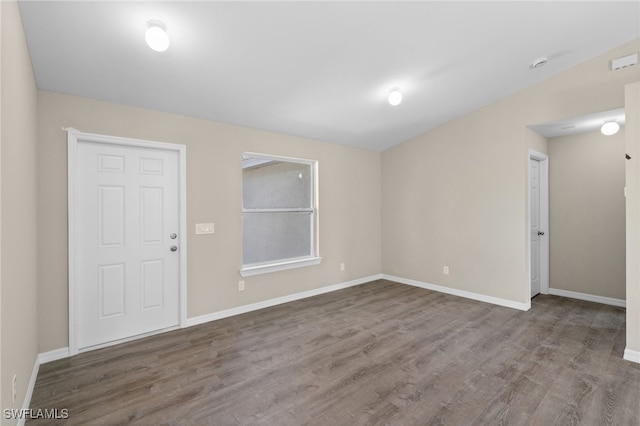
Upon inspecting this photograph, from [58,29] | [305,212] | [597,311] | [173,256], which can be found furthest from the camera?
[305,212]

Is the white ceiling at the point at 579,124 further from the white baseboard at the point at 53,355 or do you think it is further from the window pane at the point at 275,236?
the white baseboard at the point at 53,355

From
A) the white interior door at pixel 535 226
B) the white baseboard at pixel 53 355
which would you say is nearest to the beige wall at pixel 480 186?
the white interior door at pixel 535 226

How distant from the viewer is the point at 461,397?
2170mm

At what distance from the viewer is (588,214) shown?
171 inches

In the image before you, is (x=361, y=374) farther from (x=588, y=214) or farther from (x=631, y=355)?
(x=588, y=214)

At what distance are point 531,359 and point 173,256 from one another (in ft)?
12.1

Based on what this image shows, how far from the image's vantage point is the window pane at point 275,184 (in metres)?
4.00

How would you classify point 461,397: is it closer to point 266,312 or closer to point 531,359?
point 531,359

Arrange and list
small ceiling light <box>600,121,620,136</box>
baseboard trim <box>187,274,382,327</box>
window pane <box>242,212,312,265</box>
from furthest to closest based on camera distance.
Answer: window pane <box>242,212,312,265</box>, baseboard trim <box>187,274,382,327</box>, small ceiling light <box>600,121,620,136</box>

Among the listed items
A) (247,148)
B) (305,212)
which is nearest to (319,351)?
(305,212)

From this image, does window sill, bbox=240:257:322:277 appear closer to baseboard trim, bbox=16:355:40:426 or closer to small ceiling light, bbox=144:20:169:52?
baseboard trim, bbox=16:355:40:426

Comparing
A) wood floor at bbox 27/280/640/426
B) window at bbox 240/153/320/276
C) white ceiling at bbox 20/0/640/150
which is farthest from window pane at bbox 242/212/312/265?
white ceiling at bbox 20/0/640/150

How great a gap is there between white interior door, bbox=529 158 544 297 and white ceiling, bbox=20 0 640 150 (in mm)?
1430

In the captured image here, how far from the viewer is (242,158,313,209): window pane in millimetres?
4002
